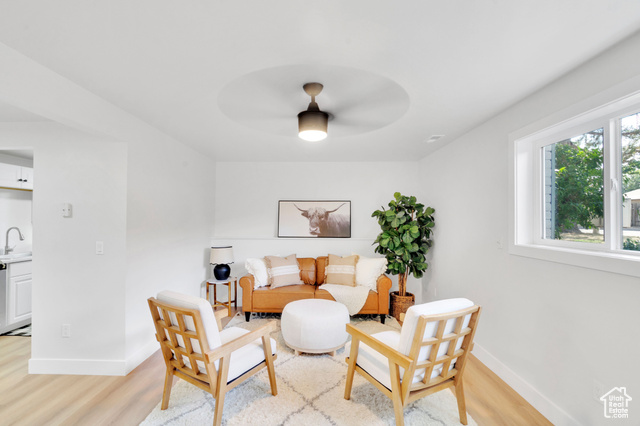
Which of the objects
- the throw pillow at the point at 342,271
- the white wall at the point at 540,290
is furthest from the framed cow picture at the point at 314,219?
the white wall at the point at 540,290

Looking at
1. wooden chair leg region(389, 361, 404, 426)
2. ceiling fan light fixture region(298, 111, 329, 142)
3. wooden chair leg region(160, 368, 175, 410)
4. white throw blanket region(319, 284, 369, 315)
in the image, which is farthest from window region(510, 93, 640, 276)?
wooden chair leg region(160, 368, 175, 410)

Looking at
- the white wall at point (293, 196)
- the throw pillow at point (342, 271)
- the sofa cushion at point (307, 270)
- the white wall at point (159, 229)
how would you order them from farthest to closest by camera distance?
1. the white wall at point (293, 196)
2. the sofa cushion at point (307, 270)
3. the throw pillow at point (342, 271)
4. the white wall at point (159, 229)

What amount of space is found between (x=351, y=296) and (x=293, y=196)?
1903 mm

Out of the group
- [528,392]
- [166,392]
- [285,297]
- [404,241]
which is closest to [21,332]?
[166,392]

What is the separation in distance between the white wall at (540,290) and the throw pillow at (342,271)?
4.08 ft

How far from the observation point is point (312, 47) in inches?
60.0

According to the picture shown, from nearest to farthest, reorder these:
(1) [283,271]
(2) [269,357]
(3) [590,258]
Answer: (3) [590,258], (2) [269,357], (1) [283,271]

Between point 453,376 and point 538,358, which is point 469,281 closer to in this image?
point 538,358

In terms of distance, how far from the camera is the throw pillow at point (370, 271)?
3.79 metres

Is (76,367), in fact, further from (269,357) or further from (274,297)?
(274,297)

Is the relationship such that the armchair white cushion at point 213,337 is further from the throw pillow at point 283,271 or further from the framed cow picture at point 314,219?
the framed cow picture at point 314,219

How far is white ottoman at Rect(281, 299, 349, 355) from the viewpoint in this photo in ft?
8.89

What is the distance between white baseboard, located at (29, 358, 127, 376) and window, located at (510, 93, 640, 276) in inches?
143

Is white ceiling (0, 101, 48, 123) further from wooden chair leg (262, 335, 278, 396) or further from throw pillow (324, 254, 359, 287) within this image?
throw pillow (324, 254, 359, 287)
